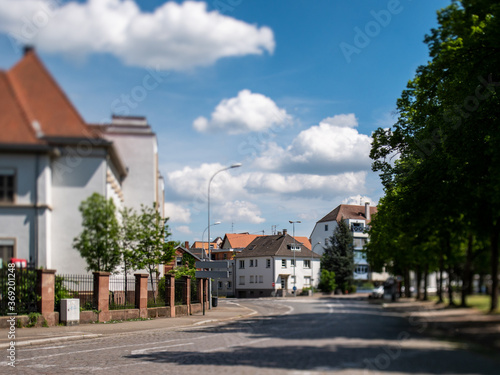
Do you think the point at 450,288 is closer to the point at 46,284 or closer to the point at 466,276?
the point at 466,276

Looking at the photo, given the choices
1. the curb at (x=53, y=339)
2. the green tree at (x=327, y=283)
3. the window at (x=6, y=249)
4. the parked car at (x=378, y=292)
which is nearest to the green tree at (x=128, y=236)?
the window at (x=6, y=249)

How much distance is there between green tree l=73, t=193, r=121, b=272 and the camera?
86.8 inches

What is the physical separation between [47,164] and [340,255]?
3.07 metres

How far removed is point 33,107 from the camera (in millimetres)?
1729

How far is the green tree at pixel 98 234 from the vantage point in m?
2.21

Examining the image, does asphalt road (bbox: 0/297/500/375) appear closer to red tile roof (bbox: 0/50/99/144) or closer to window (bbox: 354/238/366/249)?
window (bbox: 354/238/366/249)

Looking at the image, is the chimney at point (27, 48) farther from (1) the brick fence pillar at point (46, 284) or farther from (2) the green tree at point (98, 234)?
(1) the brick fence pillar at point (46, 284)

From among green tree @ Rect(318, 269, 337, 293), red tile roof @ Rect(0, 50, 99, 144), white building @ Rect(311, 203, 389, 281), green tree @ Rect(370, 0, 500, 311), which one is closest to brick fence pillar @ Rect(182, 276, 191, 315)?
green tree @ Rect(370, 0, 500, 311)

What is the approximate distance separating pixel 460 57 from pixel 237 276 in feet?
219

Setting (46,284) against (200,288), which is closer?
(46,284)

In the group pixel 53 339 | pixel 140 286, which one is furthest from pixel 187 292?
pixel 140 286

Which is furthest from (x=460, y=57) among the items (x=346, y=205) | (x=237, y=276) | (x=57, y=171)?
(x=237, y=276)

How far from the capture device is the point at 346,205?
392 cm

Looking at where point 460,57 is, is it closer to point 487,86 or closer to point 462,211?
point 487,86
